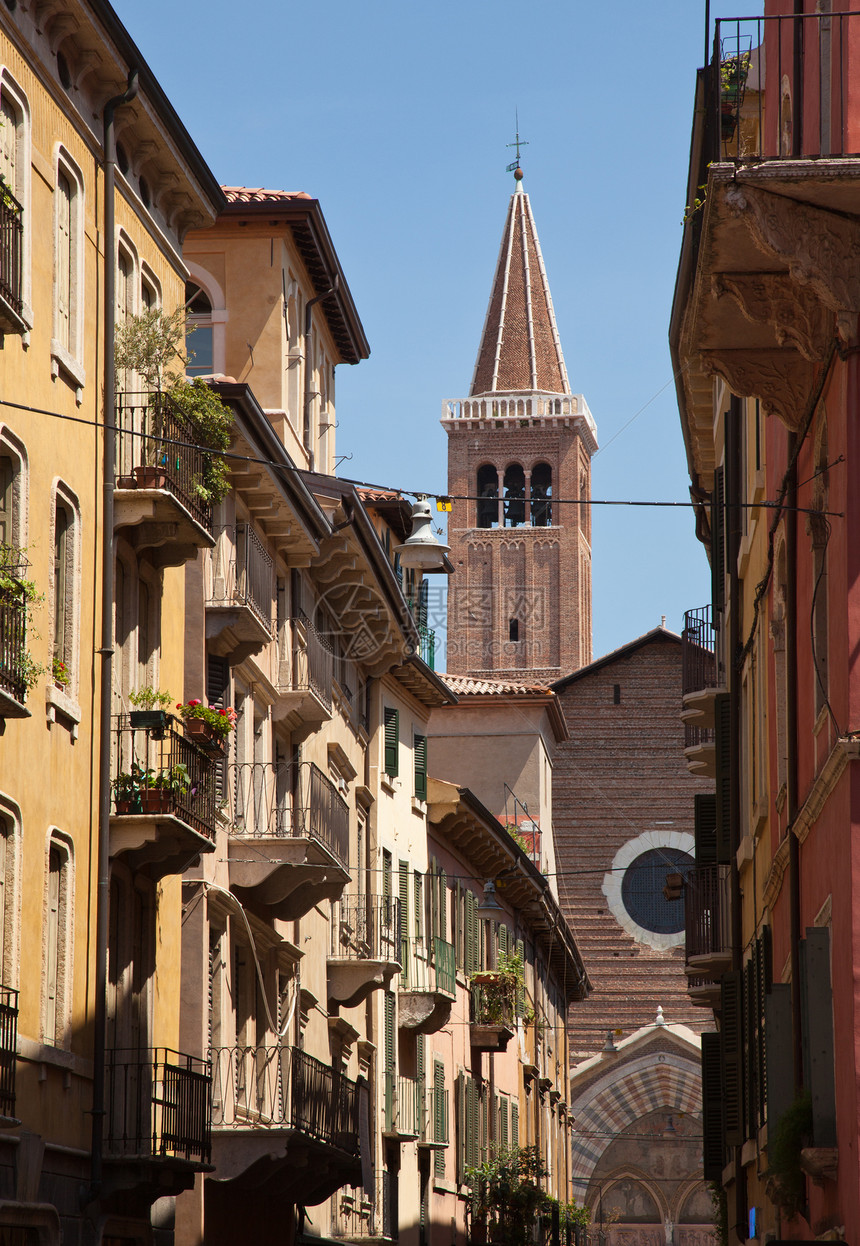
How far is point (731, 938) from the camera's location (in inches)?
912

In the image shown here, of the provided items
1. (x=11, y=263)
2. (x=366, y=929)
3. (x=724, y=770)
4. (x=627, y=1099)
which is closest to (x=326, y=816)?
(x=724, y=770)

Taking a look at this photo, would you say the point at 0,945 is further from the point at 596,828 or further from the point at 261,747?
the point at 596,828

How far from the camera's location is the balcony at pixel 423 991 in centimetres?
3306

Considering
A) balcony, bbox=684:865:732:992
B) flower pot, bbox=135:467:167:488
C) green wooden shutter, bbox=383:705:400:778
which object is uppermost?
green wooden shutter, bbox=383:705:400:778

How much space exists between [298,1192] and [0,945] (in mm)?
10751

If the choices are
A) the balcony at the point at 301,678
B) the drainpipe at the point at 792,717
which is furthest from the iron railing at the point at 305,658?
the drainpipe at the point at 792,717

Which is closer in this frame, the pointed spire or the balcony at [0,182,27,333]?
the balcony at [0,182,27,333]

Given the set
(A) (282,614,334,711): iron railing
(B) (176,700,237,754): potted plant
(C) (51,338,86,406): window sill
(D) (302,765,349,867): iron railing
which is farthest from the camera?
(A) (282,614,334,711): iron railing

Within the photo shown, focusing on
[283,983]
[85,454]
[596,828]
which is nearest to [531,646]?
[596,828]

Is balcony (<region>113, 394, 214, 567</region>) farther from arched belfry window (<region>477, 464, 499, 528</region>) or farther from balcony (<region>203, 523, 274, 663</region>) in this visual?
arched belfry window (<region>477, 464, 499, 528</region>)

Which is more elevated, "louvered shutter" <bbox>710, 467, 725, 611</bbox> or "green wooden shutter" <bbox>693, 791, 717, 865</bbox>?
"louvered shutter" <bbox>710, 467, 725, 611</bbox>

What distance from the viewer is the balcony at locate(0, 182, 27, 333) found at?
1258 cm

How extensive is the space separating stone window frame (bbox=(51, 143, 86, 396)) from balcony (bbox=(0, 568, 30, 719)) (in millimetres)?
3261

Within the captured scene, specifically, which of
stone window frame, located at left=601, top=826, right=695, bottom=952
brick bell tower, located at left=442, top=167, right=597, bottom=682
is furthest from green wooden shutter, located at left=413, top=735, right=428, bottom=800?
brick bell tower, located at left=442, top=167, right=597, bottom=682
